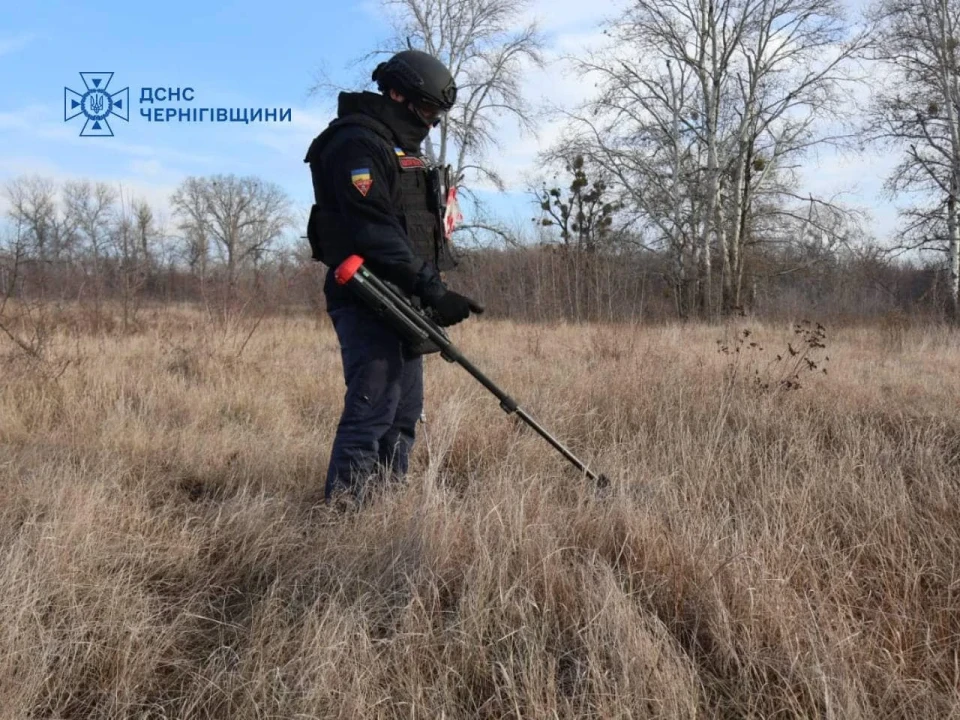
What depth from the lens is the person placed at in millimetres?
2438

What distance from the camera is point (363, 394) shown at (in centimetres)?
259

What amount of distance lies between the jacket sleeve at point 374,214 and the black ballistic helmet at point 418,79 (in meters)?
0.31

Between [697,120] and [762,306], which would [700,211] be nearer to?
[697,120]

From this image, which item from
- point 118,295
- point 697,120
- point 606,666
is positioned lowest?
point 606,666

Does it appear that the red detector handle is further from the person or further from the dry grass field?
the dry grass field

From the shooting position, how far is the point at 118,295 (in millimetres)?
8016

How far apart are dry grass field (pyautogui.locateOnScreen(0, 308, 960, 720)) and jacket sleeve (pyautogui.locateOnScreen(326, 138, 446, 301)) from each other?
0.76 m

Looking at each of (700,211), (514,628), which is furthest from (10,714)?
(700,211)

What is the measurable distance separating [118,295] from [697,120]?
12.7m

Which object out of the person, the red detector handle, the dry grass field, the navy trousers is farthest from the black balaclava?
the dry grass field

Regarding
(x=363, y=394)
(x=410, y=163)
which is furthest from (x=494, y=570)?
(x=410, y=163)

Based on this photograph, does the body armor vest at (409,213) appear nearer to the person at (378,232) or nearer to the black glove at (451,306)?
the person at (378,232)

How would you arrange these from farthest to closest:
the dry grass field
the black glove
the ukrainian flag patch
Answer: the black glove < the ukrainian flag patch < the dry grass field

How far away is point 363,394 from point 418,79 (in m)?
1.19
